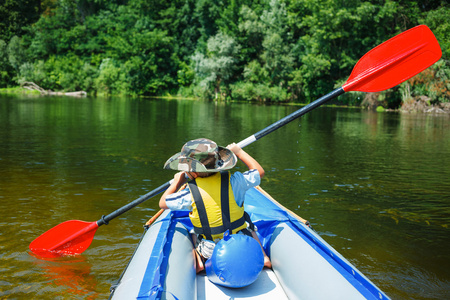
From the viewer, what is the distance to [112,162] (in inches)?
297

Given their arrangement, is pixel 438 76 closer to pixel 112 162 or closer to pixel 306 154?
pixel 306 154

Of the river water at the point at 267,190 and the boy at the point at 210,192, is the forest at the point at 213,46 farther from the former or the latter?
the boy at the point at 210,192

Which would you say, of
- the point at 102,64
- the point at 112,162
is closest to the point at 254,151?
the point at 112,162

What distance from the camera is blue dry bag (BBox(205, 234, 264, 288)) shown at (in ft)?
8.18

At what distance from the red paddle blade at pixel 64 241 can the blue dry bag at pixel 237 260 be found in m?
1.81

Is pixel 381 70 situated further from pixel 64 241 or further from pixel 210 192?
pixel 64 241

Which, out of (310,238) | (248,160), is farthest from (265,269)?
(248,160)

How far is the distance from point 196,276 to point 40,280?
4.51ft

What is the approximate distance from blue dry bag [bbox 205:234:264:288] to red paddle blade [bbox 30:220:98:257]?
181 centimetres

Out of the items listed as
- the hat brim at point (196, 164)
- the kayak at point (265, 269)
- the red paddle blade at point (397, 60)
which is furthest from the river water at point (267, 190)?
the red paddle blade at point (397, 60)

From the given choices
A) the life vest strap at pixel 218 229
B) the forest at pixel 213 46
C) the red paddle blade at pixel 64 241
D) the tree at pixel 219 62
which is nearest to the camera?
the life vest strap at pixel 218 229

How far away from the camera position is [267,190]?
6004 millimetres

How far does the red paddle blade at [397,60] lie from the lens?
4.15 m

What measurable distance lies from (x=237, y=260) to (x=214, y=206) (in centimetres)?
39
